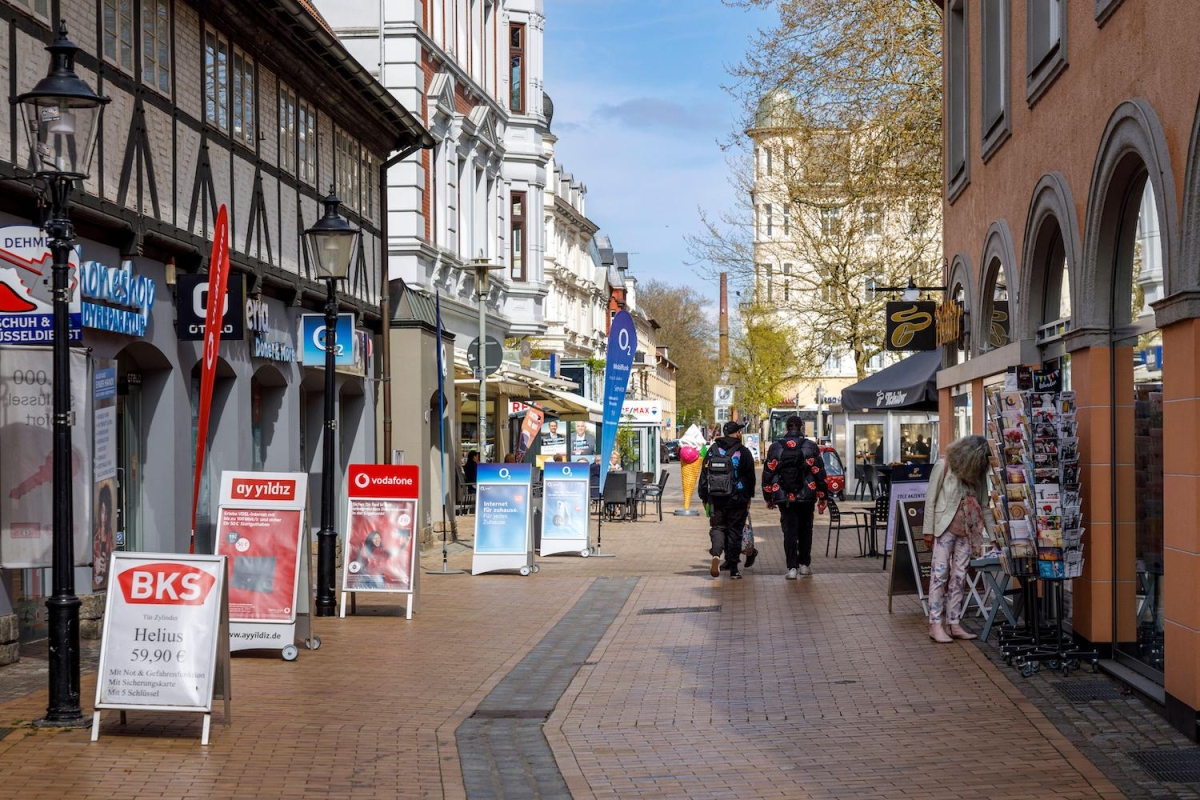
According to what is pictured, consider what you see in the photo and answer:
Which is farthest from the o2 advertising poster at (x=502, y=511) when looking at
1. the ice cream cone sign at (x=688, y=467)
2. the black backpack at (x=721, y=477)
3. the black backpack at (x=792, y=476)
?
the ice cream cone sign at (x=688, y=467)

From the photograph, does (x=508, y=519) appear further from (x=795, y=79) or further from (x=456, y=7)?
(x=456, y=7)

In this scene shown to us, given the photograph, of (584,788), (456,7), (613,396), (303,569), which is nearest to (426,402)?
(613,396)

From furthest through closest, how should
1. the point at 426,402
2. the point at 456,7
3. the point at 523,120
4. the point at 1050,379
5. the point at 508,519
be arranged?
the point at 523,120, the point at 456,7, the point at 426,402, the point at 508,519, the point at 1050,379

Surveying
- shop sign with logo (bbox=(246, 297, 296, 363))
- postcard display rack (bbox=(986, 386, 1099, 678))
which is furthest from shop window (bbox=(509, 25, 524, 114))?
postcard display rack (bbox=(986, 386, 1099, 678))

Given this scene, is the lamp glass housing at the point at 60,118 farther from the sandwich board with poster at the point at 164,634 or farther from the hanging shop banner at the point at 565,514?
the hanging shop banner at the point at 565,514

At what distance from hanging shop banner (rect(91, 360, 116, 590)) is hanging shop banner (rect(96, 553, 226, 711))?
13.2 feet

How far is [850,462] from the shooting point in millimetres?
38344

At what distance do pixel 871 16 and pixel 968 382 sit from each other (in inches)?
489

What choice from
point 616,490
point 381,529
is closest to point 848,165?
point 616,490

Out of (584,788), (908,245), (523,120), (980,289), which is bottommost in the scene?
(584,788)

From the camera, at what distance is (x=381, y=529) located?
48.3ft

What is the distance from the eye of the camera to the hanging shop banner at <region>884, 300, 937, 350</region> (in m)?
20.0

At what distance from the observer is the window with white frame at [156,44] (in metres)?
14.3

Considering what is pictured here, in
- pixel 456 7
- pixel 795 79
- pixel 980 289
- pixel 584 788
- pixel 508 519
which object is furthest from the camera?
pixel 456 7
